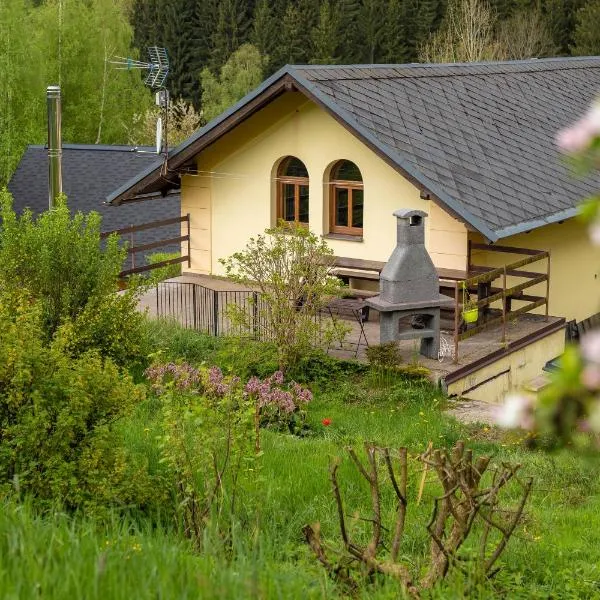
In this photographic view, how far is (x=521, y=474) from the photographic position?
417 inches

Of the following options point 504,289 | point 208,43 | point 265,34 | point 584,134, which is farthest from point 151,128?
point 584,134

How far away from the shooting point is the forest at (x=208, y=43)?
44.7m

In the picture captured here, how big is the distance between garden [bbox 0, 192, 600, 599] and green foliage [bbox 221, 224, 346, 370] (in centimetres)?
9

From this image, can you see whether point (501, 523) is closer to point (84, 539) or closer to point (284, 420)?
point (84, 539)

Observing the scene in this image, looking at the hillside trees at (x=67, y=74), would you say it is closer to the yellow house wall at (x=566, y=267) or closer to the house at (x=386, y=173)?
the house at (x=386, y=173)

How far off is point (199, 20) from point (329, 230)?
53.3 meters

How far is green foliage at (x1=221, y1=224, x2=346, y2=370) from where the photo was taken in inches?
572

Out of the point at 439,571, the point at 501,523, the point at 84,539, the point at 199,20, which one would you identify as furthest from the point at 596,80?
the point at 199,20

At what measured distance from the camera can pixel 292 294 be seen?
14.7 meters

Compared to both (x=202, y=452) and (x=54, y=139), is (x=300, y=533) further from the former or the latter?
(x=54, y=139)

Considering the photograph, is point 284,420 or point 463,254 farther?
point 463,254

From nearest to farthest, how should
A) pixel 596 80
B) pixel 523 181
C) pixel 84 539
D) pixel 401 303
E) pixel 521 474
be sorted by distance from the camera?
pixel 84 539, pixel 521 474, pixel 401 303, pixel 523 181, pixel 596 80

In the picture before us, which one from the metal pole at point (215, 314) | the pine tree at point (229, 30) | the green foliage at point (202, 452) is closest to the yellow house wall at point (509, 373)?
the metal pole at point (215, 314)

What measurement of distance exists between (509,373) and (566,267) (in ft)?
12.8
